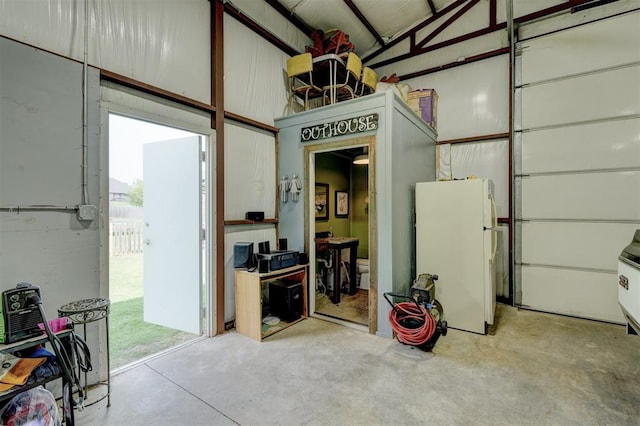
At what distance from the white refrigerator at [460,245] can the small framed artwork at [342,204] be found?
2.41 m

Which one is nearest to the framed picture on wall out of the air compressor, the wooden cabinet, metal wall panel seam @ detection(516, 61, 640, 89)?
the wooden cabinet

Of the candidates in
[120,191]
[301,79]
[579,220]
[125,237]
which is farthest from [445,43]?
[120,191]

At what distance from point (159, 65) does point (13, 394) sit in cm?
259

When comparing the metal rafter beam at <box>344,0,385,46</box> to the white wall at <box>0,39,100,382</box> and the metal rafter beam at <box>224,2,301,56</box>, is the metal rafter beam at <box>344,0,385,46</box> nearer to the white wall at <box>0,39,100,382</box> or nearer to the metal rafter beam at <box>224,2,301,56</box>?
the metal rafter beam at <box>224,2,301,56</box>

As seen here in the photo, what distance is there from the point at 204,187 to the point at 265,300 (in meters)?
1.60

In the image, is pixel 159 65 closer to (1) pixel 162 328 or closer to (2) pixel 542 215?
(1) pixel 162 328

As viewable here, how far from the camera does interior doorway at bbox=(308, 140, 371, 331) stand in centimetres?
373

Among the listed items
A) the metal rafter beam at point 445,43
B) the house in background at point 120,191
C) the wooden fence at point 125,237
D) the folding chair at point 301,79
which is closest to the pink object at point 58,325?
the folding chair at point 301,79

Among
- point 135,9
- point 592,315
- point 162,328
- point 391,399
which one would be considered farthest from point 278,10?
point 592,315

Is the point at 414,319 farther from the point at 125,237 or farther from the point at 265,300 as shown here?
the point at 125,237

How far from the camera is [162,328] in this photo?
334 cm

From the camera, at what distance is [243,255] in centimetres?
320

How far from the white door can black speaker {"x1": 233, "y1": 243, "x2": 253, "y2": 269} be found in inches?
15.2

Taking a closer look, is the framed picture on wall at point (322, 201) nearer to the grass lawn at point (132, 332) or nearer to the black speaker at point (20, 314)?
the grass lawn at point (132, 332)
